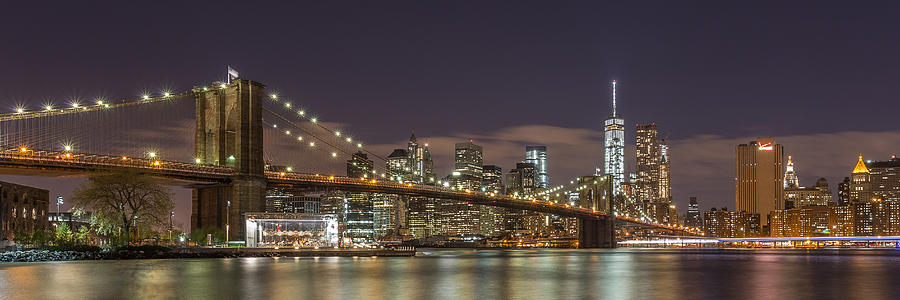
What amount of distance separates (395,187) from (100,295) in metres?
72.4

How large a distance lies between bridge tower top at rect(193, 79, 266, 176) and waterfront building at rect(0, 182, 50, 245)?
1798 centimetres

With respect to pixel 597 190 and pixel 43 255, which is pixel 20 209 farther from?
pixel 597 190

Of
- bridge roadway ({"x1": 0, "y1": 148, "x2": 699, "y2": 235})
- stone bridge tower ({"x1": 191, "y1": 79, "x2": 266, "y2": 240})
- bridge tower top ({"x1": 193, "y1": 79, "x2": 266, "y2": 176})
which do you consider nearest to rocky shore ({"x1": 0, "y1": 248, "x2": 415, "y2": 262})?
stone bridge tower ({"x1": 191, "y1": 79, "x2": 266, "y2": 240})

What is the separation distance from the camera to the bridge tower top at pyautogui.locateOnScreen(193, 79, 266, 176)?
74.9 metres

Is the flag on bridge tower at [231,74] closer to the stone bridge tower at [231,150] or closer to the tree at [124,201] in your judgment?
the stone bridge tower at [231,150]

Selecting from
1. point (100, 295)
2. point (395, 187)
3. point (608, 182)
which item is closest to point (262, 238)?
point (395, 187)

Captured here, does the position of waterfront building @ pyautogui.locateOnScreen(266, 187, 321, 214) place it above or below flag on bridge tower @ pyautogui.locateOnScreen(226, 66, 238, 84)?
below

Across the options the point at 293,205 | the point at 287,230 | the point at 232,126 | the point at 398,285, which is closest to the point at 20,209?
the point at 232,126

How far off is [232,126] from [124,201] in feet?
48.2

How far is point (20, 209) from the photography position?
84062 mm

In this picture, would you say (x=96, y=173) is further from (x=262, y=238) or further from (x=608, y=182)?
(x=608, y=182)

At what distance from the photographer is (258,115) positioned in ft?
250

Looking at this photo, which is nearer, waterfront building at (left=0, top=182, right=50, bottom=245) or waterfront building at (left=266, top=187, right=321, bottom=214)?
waterfront building at (left=0, top=182, right=50, bottom=245)

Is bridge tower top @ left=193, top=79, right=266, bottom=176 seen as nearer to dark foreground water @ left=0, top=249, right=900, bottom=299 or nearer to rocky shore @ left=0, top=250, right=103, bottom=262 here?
rocky shore @ left=0, top=250, right=103, bottom=262
